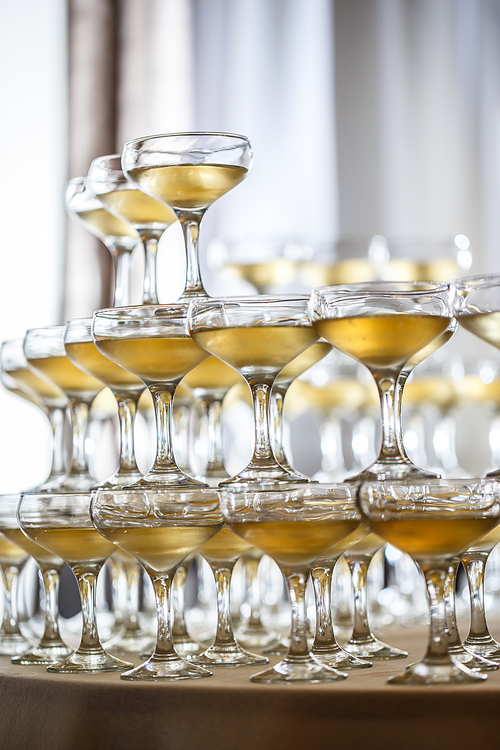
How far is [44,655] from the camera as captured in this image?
0.94m

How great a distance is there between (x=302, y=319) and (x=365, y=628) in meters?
0.30

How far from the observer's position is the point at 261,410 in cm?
83

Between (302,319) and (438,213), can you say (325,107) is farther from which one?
(302,319)

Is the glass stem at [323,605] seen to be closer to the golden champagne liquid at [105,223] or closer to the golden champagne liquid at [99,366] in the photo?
the golden champagne liquid at [99,366]

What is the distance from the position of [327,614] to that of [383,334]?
0.80 feet

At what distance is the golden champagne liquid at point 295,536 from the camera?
0.73 meters

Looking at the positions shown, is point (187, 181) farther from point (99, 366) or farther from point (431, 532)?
point (431, 532)

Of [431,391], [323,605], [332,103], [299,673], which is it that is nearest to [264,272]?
[431,391]

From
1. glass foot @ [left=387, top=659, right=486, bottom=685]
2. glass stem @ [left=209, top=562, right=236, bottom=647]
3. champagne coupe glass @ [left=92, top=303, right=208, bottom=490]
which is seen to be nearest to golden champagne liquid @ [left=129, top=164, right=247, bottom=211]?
champagne coupe glass @ [left=92, top=303, right=208, bottom=490]

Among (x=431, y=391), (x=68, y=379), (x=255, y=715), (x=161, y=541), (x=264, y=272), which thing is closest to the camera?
(x=255, y=715)

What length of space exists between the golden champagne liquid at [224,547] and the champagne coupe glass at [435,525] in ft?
0.69

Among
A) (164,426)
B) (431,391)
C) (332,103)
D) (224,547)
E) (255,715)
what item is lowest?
(255,715)

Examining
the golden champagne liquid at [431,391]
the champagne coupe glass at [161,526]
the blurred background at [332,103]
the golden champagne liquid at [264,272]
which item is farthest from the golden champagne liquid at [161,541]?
the blurred background at [332,103]

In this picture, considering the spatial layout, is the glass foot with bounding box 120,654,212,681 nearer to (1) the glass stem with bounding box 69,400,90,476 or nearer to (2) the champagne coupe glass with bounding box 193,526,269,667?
(2) the champagne coupe glass with bounding box 193,526,269,667
